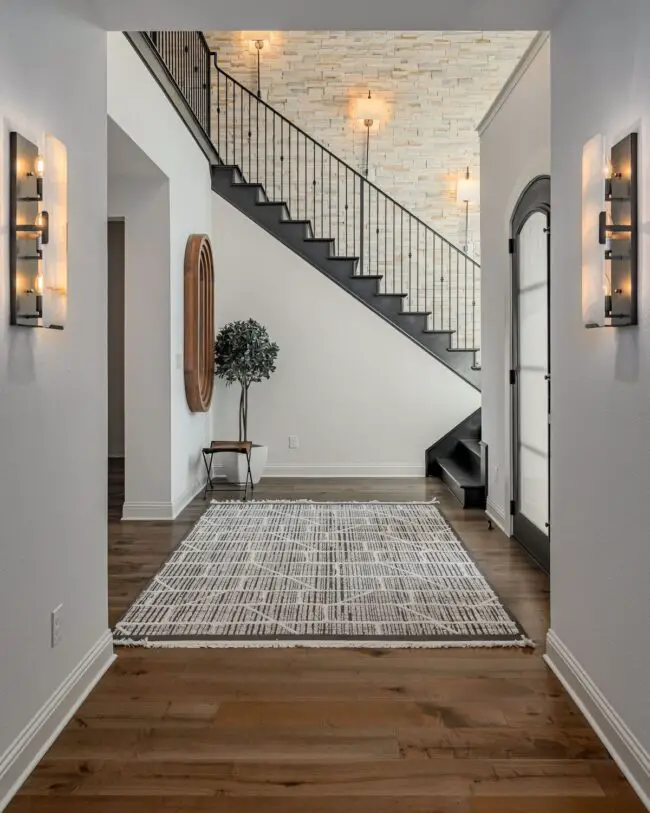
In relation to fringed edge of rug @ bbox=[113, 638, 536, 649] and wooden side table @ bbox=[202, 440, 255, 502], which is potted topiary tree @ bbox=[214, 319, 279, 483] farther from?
fringed edge of rug @ bbox=[113, 638, 536, 649]

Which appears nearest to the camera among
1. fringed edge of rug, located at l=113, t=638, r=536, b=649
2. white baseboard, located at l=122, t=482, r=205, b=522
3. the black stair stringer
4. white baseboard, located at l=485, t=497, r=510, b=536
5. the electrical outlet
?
the electrical outlet

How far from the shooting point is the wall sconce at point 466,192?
9.05 metres

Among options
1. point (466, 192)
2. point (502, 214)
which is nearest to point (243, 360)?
point (502, 214)

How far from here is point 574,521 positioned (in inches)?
113

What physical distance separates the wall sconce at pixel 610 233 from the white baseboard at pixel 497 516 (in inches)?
119

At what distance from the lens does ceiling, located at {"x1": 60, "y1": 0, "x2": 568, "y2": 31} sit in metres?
2.82

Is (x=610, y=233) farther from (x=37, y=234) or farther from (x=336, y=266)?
(x=336, y=266)

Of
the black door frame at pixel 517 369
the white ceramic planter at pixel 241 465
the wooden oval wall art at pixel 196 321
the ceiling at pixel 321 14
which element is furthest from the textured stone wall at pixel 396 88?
the ceiling at pixel 321 14

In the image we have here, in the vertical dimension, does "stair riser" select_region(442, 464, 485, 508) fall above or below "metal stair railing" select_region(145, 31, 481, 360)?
below

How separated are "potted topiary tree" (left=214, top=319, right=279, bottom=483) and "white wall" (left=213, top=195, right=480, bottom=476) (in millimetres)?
396

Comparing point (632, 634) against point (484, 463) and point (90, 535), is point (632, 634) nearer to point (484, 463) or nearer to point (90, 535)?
point (90, 535)

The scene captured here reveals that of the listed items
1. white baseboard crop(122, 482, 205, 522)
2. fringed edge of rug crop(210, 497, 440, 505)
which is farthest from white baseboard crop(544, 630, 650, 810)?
white baseboard crop(122, 482, 205, 522)

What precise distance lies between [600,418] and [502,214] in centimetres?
333

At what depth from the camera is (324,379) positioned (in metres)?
7.93
